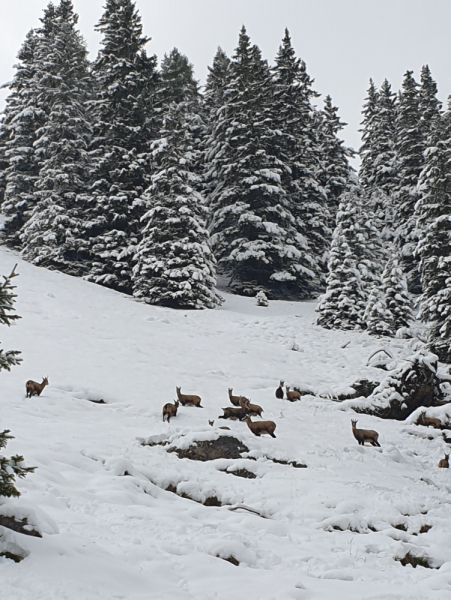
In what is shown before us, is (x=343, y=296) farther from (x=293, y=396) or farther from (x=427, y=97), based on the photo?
(x=427, y=97)

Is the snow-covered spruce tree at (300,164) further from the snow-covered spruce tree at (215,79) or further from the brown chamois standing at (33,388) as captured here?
the brown chamois standing at (33,388)

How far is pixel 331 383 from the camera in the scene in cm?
1379

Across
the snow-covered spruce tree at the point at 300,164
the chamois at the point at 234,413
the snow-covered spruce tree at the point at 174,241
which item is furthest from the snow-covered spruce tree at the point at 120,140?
the chamois at the point at 234,413

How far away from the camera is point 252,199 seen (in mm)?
29422

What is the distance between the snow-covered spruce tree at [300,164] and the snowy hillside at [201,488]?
1665 centimetres


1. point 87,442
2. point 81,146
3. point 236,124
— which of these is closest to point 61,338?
point 87,442

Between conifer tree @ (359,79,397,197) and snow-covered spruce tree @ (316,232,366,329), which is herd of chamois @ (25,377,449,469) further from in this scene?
conifer tree @ (359,79,397,197)

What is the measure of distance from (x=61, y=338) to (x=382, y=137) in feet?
114

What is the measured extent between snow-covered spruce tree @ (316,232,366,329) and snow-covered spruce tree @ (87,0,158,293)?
10.4m

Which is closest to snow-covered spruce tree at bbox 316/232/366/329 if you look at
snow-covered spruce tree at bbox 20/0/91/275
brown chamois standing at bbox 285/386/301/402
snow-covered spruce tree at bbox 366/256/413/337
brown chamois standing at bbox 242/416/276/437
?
snow-covered spruce tree at bbox 366/256/413/337

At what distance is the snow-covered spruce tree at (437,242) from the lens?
17.1m

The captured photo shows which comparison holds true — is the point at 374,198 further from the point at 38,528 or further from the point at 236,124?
the point at 38,528

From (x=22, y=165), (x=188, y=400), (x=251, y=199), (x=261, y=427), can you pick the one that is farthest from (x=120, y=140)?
(x=261, y=427)

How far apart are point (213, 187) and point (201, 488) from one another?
2903 centimetres
